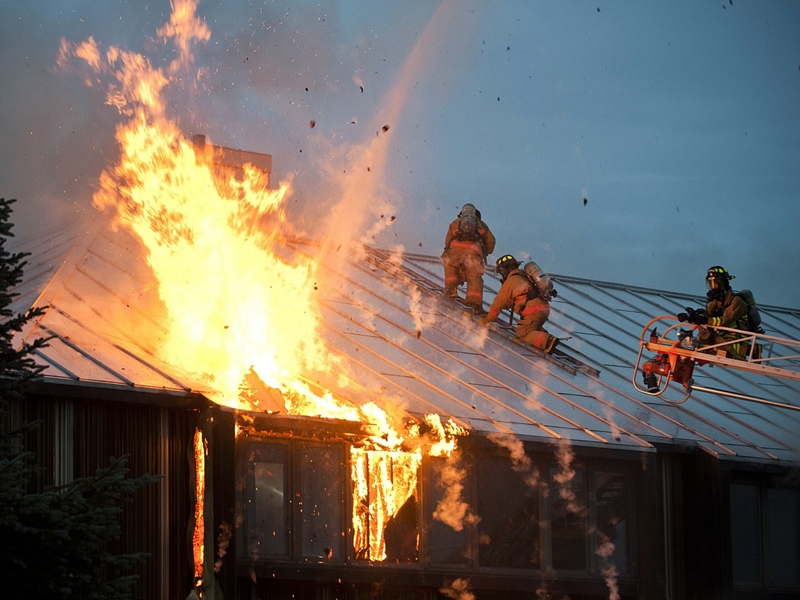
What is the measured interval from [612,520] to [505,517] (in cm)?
182

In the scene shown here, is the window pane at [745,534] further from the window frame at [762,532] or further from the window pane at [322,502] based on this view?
the window pane at [322,502]

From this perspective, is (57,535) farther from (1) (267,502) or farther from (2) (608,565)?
(2) (608,565)

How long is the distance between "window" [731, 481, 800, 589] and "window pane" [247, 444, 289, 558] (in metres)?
7.04

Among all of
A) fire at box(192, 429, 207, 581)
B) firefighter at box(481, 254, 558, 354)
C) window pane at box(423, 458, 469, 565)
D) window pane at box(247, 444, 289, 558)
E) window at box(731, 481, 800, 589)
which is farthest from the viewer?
firefighter at box(481, 254, 558, 354)

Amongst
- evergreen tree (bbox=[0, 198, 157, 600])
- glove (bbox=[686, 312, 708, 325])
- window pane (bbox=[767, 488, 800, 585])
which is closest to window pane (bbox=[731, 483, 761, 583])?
window pane (bbox=[767, 488, 800, 585])

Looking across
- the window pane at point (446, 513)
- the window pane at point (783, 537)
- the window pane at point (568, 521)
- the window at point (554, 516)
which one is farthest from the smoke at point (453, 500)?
the window pane at point (783, 537)

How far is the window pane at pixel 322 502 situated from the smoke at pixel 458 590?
1524 mm

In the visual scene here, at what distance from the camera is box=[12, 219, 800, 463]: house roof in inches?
523

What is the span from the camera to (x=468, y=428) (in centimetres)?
1422

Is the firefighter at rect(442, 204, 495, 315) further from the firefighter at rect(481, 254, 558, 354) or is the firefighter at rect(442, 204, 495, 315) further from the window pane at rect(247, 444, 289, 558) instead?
the window pane at rect(247, 444, 289, 558)

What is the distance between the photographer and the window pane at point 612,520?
15148mm

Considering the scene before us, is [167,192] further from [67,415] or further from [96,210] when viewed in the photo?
[67,415]

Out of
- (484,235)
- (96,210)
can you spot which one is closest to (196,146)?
(96,210)

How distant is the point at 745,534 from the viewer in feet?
54.1
